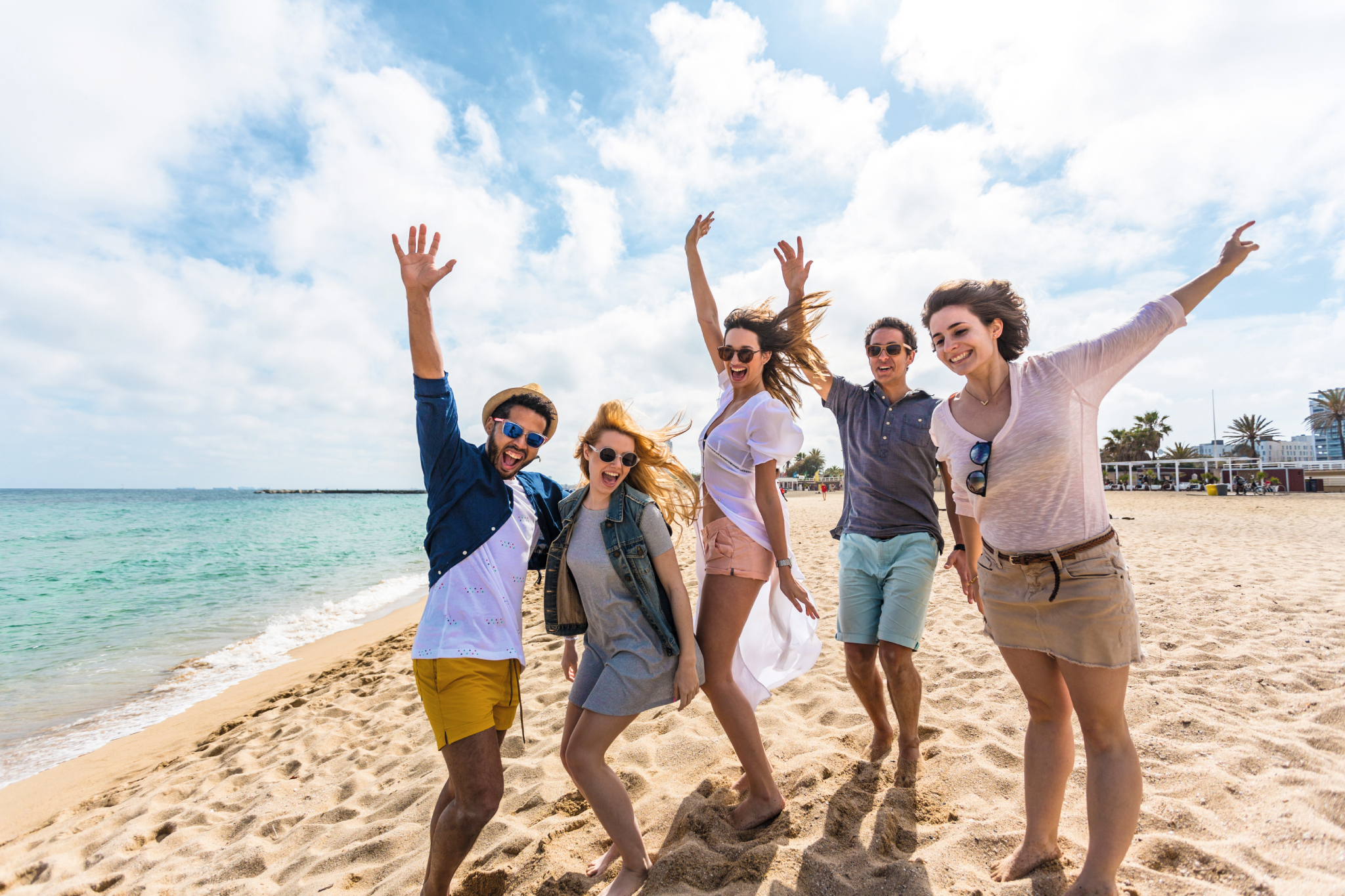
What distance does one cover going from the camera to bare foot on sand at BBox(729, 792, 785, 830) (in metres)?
2.74

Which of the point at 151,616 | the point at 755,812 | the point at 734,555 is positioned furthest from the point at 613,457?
the point at 151,616

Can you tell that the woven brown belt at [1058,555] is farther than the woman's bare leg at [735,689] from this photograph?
No

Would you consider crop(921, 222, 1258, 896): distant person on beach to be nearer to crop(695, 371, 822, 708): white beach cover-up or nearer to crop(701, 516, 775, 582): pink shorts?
crop(695, 371, 822, 708): white beach cover-up

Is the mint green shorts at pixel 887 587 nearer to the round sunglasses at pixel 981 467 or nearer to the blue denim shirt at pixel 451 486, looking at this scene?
the round sunglasses at pixel 981 467

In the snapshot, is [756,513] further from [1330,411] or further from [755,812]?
[1330,411]

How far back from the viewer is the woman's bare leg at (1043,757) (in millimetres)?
2219

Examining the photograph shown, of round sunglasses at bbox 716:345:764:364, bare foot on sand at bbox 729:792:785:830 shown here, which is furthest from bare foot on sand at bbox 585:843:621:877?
round sunglasses at bbox 716:345:764:364

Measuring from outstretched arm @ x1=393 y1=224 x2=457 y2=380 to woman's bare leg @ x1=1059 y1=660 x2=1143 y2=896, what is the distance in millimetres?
2557

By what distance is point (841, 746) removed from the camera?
3.48 metres

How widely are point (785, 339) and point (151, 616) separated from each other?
44.7 feet

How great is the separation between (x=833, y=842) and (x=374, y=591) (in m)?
13.7

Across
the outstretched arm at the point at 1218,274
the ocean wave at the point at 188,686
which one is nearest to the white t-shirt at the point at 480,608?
the outstretched arm at the point at 1218,274

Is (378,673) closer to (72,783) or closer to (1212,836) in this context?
(72,783)

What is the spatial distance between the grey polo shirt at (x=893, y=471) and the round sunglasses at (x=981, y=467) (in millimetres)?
1156
